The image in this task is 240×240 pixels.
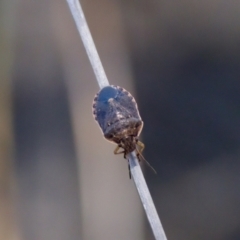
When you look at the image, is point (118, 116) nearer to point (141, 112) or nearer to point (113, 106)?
point (113, 106)

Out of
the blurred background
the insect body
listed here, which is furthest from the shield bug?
the blurred background

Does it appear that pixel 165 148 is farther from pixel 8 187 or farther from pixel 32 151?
pixel 8 187

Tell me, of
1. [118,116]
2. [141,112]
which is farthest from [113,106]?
[141,112]

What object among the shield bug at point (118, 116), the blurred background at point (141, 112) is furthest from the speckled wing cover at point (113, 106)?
the blurred background at point (141, 112)

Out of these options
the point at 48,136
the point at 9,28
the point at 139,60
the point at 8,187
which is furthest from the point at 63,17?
the point at 8,187

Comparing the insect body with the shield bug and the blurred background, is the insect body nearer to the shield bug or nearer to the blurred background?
the shield bug

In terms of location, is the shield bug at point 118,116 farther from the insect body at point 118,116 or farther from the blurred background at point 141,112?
the blurred background at point 141,112
